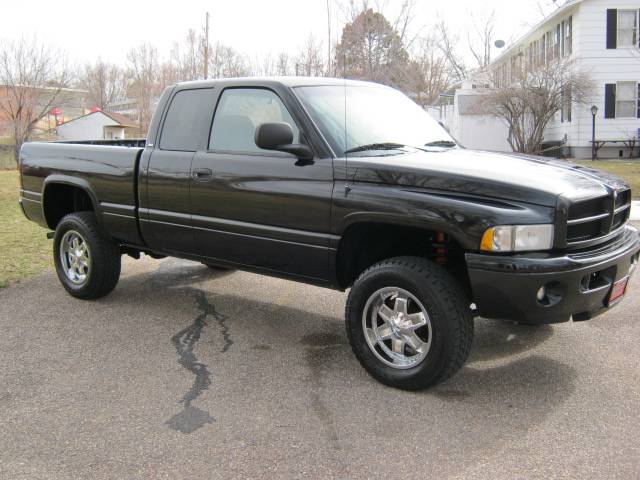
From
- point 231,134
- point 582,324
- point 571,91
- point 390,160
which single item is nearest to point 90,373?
point 231,134

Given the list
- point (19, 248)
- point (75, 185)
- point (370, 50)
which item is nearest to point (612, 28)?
point (370, 50)

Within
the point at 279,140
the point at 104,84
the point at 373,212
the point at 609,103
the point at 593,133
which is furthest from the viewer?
the point at 104,84

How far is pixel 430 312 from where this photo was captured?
12.5ft

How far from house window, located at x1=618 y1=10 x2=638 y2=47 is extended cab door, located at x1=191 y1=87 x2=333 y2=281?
2494 cm

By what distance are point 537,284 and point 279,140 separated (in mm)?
1779

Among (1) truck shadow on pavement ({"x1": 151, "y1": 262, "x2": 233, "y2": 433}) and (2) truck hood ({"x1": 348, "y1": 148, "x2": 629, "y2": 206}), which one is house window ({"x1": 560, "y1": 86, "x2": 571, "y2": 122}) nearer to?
(1) truck shadow on pavement ({"x1": 151, "y1": 262, "x2": 233, "y2": 433})

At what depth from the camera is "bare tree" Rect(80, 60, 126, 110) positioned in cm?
7412

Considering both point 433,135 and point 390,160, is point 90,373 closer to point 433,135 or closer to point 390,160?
point 390,160

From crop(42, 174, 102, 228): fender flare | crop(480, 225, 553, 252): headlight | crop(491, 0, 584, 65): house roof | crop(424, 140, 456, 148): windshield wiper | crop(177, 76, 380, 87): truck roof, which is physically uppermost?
crop(491, 0, 584, 65): house roof

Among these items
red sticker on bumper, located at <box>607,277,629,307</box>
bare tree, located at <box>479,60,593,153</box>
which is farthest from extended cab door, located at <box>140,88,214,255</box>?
bare tree, located at <box>479,60,593,153</box>

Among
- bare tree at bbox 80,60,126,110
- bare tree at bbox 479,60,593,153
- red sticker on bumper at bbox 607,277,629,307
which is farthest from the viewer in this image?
bare tree at bbox 80,60,126,110

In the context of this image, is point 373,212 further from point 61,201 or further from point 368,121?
point 61,201

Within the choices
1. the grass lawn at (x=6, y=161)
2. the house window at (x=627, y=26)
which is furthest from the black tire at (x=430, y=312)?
the grass lawn at (x=6, y=161)

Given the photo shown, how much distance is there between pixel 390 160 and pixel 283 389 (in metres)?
1.56
